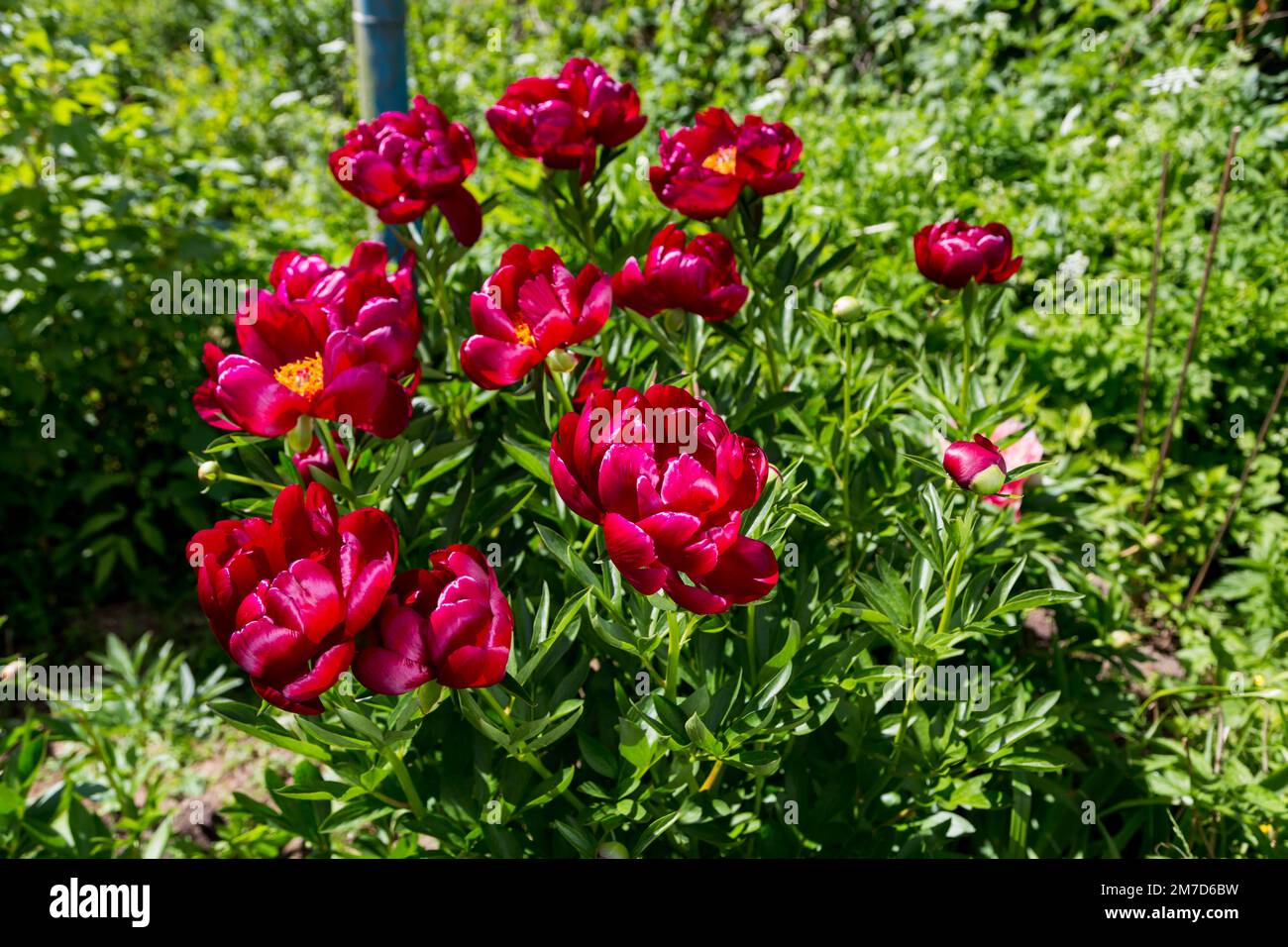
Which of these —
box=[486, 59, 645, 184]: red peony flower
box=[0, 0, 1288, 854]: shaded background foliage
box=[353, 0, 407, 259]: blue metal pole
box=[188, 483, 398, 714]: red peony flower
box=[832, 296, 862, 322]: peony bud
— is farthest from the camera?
box=[353, 0, 407, 259]: blue metal pole

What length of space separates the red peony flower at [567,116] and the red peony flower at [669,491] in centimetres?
58

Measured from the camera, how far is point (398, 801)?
1186 millimetres

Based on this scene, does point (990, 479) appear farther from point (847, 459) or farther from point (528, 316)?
point (528, 316)

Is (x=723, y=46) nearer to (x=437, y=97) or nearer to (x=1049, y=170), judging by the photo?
(x=437, y=97)

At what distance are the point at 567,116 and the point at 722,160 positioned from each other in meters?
0.22

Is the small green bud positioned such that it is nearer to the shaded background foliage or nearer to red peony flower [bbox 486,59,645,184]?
the shaded background foliage

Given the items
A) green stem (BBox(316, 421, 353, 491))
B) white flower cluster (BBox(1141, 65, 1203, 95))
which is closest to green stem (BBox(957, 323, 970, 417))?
green stem (BBox(316, 421, 353, 491))

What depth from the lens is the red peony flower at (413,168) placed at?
4.14 ft

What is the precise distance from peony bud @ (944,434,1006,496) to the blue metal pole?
1298 mm

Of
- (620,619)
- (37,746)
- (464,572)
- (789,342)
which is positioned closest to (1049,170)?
(789,342)

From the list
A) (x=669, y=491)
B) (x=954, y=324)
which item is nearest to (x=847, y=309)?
(x=669, y=491)

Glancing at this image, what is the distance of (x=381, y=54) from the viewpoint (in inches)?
75.7

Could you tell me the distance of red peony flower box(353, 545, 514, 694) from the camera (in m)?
0.83

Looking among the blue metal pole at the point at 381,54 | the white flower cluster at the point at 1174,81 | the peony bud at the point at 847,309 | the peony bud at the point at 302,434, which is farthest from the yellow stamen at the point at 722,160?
the white flower cluster at the point at 1174,81
